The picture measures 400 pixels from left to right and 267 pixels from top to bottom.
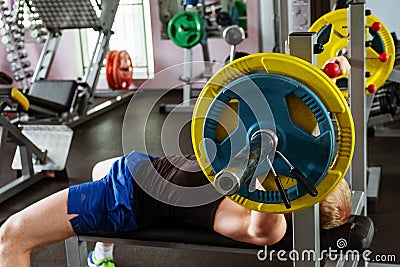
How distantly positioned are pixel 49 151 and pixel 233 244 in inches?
77.8

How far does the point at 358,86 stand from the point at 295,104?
87 cm

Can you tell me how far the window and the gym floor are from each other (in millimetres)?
702

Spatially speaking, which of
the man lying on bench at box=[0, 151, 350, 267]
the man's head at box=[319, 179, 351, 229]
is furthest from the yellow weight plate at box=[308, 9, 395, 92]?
the man lying on bench at box=[0, 151, 350, 267]

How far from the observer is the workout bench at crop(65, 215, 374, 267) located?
1648 mm

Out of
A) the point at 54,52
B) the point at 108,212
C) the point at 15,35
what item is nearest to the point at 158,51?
the point at 54,52

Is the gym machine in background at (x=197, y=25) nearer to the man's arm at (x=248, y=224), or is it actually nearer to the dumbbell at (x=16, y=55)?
the dumbbell at (x=16, y=55)

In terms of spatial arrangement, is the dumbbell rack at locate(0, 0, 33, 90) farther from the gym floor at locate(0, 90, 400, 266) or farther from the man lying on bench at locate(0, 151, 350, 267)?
the man lying on bench at locate(0, 151, 350, 267)

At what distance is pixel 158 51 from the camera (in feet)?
18.5

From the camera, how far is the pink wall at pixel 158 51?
17.6 feet

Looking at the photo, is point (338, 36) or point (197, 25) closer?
point (338, 36)

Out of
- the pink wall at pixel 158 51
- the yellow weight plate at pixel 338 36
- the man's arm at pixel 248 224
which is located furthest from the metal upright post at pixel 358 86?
the pink wall at pixel 158 51

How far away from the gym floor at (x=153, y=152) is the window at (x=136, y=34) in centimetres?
70

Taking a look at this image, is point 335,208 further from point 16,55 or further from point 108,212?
point 16,55

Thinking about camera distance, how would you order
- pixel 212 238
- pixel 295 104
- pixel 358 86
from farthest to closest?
pixel 358 86 < pixel 212 238 < pixel 295 104
